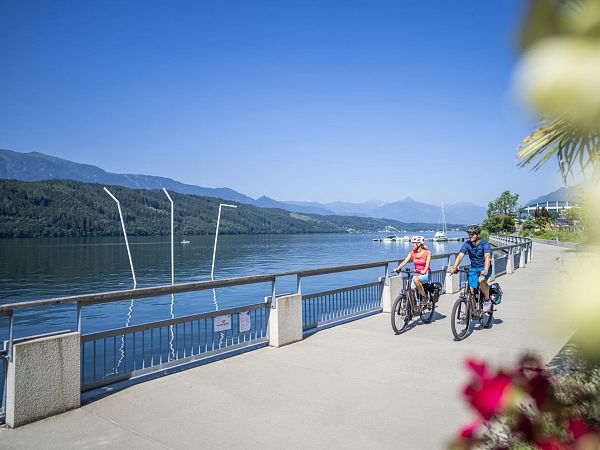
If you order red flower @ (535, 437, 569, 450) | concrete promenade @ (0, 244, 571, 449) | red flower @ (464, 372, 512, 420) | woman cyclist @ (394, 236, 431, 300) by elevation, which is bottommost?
concrete promenade @ (0, 244, 571, 449)

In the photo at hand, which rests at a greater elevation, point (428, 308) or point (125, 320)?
point (428, 308)

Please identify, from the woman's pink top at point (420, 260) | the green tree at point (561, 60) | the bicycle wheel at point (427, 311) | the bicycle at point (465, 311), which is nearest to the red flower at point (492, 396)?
the green tree at point (561, 60)

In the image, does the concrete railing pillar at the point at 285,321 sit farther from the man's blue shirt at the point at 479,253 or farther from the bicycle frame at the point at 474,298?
the man's blue shirt at the point at 479,253

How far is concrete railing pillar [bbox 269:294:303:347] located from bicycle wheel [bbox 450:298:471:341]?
2.71 meters

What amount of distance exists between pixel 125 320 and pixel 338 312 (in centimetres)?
2126

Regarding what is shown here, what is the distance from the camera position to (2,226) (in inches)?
6531

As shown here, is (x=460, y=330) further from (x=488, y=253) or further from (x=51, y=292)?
(x=51, y=292)

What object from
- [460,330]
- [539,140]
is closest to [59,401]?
[539,140]

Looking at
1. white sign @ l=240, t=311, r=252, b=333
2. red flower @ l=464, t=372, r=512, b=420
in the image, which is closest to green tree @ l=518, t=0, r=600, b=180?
red flower @ l=464, t=372, r=512, b=420

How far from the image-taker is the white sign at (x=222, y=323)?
7265 mm

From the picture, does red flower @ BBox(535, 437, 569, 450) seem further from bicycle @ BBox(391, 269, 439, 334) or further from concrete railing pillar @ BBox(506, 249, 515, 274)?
concrete railing pillar @ BBox(506, 249, 515, 274)

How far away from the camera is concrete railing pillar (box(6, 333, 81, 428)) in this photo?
496 centimetres

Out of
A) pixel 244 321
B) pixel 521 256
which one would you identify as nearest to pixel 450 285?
pixel 244 321

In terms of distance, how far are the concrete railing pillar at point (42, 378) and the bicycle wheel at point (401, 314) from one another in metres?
5.61
